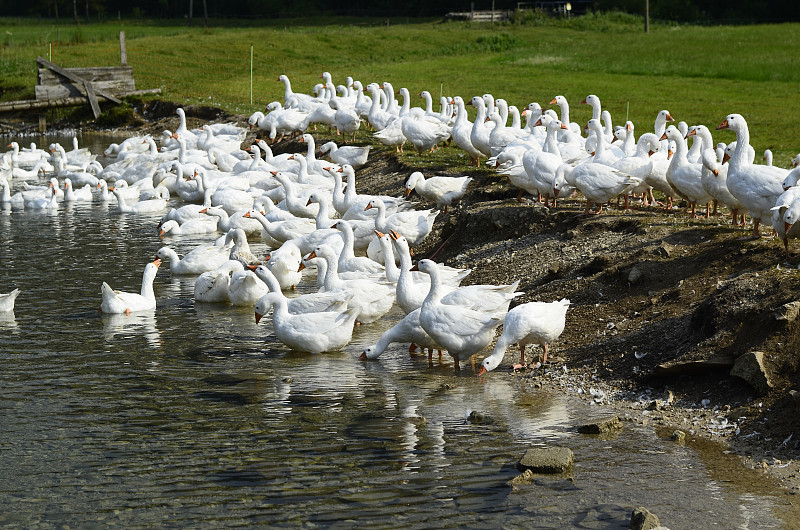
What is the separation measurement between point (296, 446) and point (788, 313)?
180 inches

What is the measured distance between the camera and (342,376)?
1003 centimetres

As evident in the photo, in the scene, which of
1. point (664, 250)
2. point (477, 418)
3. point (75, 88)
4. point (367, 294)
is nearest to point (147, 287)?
point (367, 294)

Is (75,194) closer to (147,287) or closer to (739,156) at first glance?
(147,287)

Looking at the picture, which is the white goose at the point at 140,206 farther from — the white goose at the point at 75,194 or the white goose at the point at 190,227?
the white goose at the point at 190,227

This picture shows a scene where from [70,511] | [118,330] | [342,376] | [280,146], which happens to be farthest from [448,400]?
[280,146]

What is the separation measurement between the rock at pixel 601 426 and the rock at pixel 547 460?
71 cm

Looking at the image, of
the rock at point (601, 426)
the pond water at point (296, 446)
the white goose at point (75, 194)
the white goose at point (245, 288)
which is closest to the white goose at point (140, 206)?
the white goose at point (75, 194)

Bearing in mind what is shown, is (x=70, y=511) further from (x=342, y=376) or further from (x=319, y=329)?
(x=319, y=329)

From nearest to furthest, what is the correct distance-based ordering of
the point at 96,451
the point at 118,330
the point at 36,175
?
the point at 96,451
the point at 118,330
the point at 36,175

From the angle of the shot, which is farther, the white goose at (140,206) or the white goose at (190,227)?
the white goose at (140,206)

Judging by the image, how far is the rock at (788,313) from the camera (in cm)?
849

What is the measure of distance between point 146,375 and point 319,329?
203 centimetres

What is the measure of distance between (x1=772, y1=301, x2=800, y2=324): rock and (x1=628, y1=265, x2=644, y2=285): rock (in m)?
2.65

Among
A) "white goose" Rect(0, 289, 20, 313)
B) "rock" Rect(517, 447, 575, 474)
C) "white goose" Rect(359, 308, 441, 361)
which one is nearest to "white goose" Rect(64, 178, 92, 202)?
"white goose" Rect(0, 289, 20, 313)
